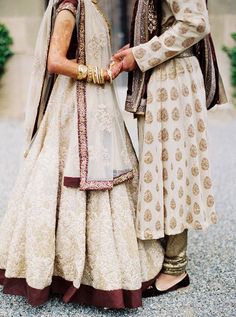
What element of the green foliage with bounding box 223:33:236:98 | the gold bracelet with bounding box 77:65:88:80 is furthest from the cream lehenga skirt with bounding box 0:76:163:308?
the green foliage with bounding box 223:33:236:98

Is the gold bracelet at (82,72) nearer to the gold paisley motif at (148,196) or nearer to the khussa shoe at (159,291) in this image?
the gold paisley motif at (148,196)

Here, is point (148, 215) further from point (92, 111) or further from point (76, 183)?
point (92, 111)

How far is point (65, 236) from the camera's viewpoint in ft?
9.02

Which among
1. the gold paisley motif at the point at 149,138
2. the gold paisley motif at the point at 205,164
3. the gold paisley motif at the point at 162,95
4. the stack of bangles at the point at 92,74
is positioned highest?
the stack of bangles at the point at 92,74

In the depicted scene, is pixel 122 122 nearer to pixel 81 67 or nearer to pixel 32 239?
pixel 81 67

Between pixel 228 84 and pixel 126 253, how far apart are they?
6095 millimetres

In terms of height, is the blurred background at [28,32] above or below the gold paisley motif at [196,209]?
above

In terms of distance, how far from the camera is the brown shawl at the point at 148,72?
2721mm

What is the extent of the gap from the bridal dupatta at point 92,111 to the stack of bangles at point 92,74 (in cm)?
6

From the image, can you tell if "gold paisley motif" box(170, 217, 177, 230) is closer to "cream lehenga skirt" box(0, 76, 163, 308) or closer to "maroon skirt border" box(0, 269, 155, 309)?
"cream lehenga skirt" box(0, 76, 163, 308)

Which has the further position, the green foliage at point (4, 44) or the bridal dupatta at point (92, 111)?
the green foliage at point (4, 44)

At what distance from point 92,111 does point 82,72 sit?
197mm

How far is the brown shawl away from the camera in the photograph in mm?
2721

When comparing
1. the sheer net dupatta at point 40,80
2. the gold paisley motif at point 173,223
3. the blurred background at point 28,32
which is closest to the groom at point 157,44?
the gold paisley motif at point 173,223
